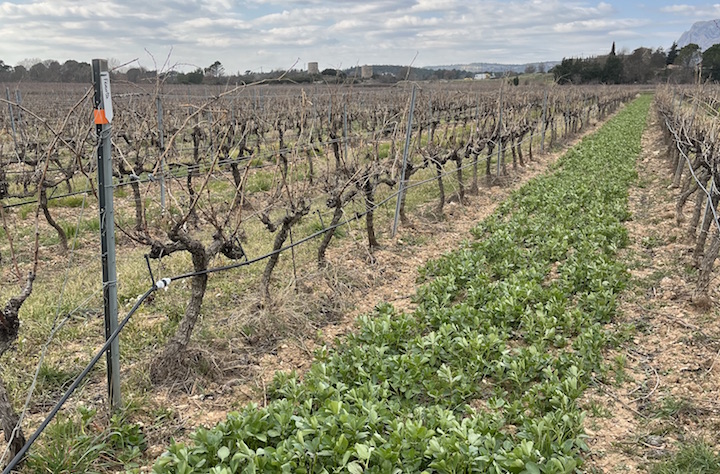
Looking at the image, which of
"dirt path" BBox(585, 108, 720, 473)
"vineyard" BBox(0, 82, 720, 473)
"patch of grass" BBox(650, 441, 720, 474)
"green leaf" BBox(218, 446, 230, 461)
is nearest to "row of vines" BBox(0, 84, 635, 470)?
"vineyard" BBox(0, 82, 720, 473)

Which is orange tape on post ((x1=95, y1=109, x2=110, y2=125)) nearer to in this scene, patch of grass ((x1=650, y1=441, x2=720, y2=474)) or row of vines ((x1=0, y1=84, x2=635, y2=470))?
row of vines ((x1=0, y1=84, x2=635, y2=470))

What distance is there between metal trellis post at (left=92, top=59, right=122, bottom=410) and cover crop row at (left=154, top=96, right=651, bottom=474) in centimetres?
104

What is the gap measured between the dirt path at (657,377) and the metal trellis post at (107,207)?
3711 mm

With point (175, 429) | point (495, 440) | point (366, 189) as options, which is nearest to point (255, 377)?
point (175, 429)

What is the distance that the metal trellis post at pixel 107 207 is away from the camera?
3.89 m

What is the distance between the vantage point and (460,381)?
4703 mm

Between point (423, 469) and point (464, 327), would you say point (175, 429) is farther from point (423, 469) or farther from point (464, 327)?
point (464, 327)

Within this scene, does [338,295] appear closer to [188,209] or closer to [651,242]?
[188,209]

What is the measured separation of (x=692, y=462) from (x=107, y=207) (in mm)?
4623

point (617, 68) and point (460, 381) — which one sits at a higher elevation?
point (617, 68)

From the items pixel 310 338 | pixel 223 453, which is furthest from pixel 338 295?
pixel 223 453

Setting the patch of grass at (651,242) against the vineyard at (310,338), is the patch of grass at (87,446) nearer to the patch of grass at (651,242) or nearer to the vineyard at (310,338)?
the vineyard at (310,338)

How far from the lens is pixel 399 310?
6730 millimetres

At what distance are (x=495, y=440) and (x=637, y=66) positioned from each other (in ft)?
299
